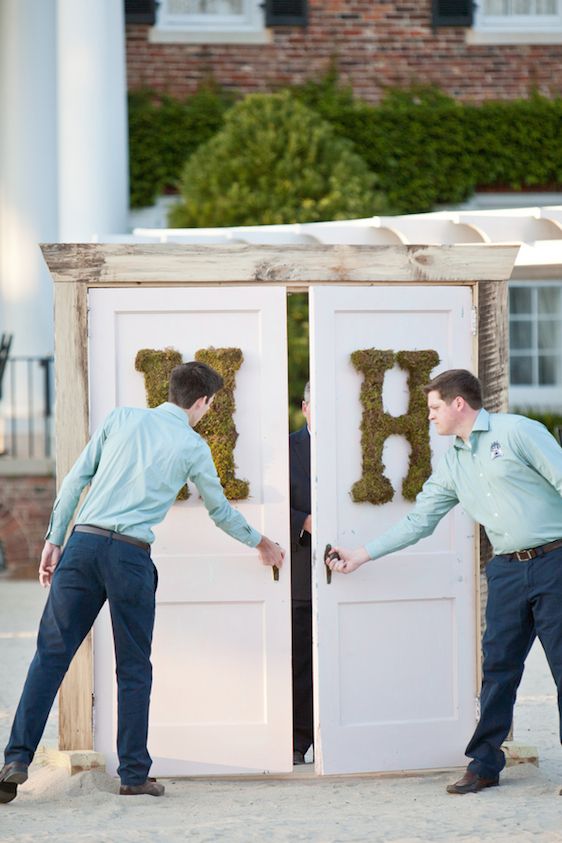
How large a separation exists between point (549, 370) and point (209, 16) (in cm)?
536

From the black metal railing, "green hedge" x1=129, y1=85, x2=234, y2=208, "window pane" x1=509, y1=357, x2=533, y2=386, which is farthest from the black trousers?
"window pane" x1=509, y1=357, x2=533, y2=386

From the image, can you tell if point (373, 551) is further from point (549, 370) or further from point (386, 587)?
point (549, 370)

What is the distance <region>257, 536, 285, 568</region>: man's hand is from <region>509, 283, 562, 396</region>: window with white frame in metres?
10.4

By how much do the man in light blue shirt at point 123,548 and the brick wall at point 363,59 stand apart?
10.2 meters

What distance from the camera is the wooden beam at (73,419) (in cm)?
559

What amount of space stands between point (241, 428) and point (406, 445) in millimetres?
685

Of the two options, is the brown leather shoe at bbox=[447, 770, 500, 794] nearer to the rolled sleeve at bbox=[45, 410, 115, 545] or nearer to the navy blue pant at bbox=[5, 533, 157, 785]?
the navy blue pant at bbox=[5, 533, 157, 785]

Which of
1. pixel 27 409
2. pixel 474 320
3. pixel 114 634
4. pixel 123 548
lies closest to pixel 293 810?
pixel 114 634

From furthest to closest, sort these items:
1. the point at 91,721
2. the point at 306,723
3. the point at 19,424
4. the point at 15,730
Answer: the point at 19,424 → the point at 306,723 → the point at 91,721 → the point at 15,730

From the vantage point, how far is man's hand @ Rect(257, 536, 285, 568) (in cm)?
554

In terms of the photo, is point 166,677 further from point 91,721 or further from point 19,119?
point 19,119

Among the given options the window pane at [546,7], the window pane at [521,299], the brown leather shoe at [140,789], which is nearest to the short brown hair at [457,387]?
the brown leather shoe at [140,789]

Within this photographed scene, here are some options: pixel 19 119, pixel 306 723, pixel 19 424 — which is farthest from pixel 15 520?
pixel 306 723

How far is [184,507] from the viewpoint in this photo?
5.69 meters
